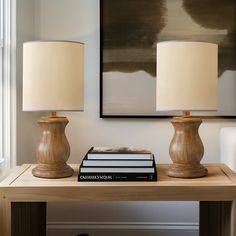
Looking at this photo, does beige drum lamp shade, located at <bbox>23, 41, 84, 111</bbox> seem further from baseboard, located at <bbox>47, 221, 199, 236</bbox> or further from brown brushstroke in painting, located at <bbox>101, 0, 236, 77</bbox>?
baseboard, located at <bbox>47, 221, 199, 236</bbox>

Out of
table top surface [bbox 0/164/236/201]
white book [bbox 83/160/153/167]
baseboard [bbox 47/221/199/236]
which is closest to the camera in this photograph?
table top surface [bbox 0/164/236/201]

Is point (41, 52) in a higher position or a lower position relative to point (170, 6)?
lower

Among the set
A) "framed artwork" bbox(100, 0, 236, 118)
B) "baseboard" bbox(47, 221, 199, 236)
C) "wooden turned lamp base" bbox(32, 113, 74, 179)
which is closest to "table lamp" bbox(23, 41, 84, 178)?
"wooden turned lamp base" bbox(32, 113, 74, 179)

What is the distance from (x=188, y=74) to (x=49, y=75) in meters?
0.56

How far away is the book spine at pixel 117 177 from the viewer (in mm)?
1494

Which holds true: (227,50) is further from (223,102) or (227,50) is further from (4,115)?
(4,115)

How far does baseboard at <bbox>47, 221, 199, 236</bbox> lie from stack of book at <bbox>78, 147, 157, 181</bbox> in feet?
2.95

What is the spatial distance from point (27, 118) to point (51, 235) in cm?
76

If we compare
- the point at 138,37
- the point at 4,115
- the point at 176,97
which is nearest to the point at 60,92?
the point at 176,97

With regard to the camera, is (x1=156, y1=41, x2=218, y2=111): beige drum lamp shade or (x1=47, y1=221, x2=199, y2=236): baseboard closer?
(x1=156, y1=41, x2=218, y2=111): beige drum lamp shade

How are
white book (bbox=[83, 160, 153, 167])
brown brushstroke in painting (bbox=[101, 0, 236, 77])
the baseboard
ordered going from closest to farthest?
white book (bbox=[83, 160, 153, 167]), brown brushstroke in painting (bbox=[101, 0, 236, 77]), the baseboard

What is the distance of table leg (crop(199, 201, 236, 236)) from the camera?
4.78 feet

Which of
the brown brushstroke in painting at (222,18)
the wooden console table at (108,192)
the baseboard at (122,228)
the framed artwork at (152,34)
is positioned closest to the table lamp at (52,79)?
the wooden console table at (108,192)

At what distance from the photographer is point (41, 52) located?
1463 mm
